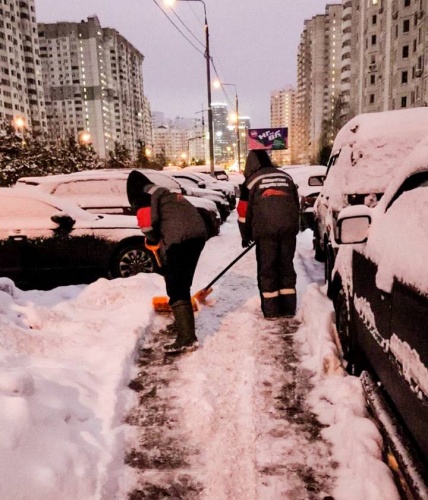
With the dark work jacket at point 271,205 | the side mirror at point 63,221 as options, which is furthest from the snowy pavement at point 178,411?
the side mirror at point 63,221

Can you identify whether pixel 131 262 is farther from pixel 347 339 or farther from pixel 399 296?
pixel 399 296

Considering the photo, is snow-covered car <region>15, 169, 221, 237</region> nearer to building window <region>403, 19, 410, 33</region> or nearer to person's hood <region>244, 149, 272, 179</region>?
person's hood <region>244, 149, 272, 179</region>

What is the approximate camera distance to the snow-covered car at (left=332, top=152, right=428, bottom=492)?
1.68m

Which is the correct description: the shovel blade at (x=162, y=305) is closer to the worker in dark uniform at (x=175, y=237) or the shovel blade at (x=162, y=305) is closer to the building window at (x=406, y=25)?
the worker in dark uniform at (x=175, y=237)

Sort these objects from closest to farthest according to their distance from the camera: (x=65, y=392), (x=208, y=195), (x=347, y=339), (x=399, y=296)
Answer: (x=399, y=296) → (x=65, y=392) → (x=347, y=339) → (x=208, y=195)

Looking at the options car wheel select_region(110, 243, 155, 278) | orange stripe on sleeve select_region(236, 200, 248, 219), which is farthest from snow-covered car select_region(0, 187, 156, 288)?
orange stripe on sleeve select_region(236, 200, 248, 219)

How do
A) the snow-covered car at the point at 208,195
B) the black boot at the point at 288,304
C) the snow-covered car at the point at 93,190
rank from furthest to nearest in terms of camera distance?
the snow-covered car at the point at 208,195 < the snow-covered car at the point at 93,190 < the black boot at the point at 288,304

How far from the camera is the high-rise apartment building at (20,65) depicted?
320ft

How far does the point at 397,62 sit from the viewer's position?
48.5m

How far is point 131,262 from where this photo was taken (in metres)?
6.94

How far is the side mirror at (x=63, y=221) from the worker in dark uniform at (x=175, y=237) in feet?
8.99

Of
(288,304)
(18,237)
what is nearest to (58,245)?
(18,237)

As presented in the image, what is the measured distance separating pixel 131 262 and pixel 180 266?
9.43 feet

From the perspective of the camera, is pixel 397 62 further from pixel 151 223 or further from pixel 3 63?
pixel 3 63
